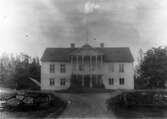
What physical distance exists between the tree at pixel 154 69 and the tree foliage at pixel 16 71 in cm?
415

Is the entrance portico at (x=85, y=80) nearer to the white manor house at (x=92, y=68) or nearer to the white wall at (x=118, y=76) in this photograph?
the white manor house at (x=92, y=68)

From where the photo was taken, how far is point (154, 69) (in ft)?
25.3

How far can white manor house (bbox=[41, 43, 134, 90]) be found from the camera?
8961 millimetres

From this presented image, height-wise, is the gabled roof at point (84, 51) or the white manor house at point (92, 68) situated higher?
the gabled roof at point (84, 51)

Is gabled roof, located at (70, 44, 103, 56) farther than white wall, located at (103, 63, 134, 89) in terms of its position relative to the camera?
No

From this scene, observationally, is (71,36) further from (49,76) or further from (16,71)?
(49,76)

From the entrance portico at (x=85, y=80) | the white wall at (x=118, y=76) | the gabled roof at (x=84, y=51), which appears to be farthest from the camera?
the white wall at (x=118, y=76)

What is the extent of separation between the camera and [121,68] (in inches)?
500

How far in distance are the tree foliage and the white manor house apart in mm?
1278

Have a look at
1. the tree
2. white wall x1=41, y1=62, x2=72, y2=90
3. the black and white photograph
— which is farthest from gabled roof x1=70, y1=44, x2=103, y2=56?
the tree

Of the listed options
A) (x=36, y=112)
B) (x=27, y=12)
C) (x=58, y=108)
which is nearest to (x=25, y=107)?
(x=36, y=112)

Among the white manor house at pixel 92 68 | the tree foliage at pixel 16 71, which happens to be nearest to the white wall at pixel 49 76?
the white manor house at pixel 92 68

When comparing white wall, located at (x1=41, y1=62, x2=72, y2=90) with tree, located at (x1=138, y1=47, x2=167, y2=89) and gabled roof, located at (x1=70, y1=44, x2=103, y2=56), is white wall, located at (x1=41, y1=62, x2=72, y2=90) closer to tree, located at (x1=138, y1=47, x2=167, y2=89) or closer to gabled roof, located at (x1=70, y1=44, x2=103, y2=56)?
gabled roof, located at (x1=70, y1=44, x2=103, y2=56)

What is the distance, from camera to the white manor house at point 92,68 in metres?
8.96
